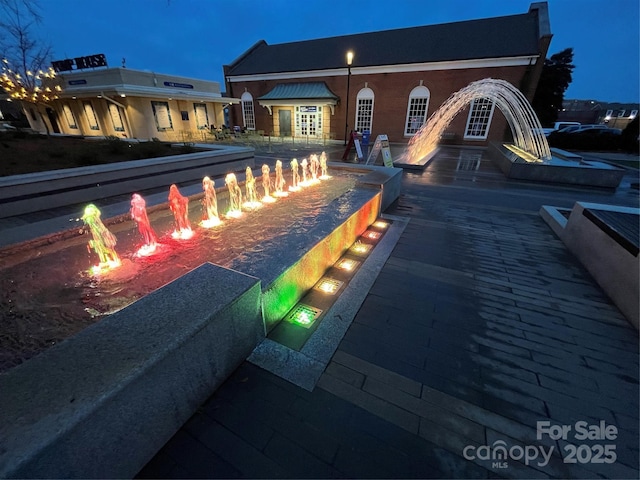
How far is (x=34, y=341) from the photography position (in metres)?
2.50

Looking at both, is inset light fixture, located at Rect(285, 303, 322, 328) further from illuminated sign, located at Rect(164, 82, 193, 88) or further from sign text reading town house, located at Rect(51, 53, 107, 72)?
sign text reading town house, located at Rect(51, 53, 107, 72)

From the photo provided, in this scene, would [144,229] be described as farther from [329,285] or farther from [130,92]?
[130,92]

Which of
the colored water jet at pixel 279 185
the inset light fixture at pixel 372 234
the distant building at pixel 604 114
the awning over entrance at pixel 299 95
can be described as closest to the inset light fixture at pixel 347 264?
the inset light fixture at pixel 372 234

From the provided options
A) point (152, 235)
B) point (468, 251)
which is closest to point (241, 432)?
point (152, 235)

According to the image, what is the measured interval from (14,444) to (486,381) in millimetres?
3505

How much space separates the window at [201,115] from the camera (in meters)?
23.2

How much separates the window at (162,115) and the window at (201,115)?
2.59m

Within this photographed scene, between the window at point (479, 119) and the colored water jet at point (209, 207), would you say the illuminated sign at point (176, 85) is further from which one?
the window at point (479, 119)

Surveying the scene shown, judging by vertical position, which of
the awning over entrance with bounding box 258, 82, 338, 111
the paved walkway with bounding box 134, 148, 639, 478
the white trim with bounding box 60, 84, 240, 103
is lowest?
the paved walkway with bounding box 134, 148, 639, 478

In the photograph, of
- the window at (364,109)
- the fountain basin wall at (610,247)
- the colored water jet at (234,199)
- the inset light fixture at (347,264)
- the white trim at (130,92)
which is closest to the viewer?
the fountain basin wall at (610,247)

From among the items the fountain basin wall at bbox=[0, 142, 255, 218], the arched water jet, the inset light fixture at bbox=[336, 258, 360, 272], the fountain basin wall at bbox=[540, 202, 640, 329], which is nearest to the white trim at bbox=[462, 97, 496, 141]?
the arched water jet

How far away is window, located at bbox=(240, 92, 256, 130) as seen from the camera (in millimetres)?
30180

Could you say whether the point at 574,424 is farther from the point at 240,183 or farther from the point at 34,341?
the point at 240,183

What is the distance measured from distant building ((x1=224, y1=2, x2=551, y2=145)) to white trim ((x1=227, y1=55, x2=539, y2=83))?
7 cm
